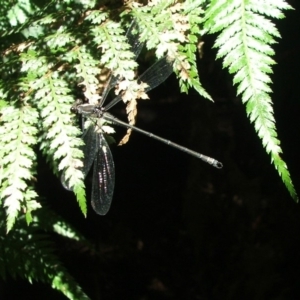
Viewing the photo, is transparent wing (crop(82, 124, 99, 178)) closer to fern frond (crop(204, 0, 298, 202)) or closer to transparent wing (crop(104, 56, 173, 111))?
transparent wing (crop(104, 56, 173, 111))

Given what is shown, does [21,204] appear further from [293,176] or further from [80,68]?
[293,176]

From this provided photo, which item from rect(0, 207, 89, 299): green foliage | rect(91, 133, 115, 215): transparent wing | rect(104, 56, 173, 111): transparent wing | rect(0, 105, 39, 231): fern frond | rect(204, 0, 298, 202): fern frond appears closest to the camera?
rect(204, 0, 298, 202): fern frond

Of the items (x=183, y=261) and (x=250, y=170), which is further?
(x=183, y=261)

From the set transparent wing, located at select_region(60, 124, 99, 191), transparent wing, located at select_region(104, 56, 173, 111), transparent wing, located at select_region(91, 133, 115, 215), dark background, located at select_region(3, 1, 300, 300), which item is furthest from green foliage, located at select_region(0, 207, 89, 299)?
dark background, located at select_region(3, 1, 300, 300)

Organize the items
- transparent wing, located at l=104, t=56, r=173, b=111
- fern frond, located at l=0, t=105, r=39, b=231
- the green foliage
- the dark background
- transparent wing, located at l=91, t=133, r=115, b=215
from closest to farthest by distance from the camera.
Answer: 1. fern frond, located at l=0, t=105, r=39, b=231
2. transparent wing, located at l=104, t=56, r=173, b=111
3. transparent wing, located at l=91, t=133, r=115, b=215
4. the green foliage
5. the dark background

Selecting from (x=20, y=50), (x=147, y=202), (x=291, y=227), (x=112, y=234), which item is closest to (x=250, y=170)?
(x=291, y=227)

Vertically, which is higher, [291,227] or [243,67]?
[243,67]

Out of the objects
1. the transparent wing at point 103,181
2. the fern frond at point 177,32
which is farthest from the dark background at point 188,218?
the fern frond at point 177,32
